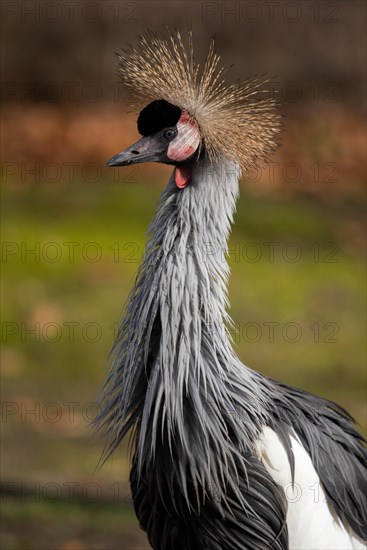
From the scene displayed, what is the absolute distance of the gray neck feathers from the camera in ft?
6.91

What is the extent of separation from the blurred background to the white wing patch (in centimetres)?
119

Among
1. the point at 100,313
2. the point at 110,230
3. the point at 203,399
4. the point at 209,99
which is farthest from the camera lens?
the point at 110,230

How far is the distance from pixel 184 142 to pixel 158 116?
3.9 inches

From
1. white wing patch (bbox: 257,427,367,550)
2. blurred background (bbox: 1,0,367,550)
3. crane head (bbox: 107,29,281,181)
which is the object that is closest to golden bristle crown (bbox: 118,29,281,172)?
crane head (bbox: 107,29,281,181)

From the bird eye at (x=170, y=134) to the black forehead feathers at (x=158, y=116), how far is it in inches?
0.6

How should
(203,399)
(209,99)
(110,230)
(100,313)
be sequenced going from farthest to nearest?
(110,230), (100,313), (209,99), (203,399)

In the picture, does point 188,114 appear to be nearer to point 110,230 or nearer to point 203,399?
point 203,399

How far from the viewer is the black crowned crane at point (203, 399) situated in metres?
2.11

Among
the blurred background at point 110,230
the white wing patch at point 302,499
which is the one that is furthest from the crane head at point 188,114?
the blurred background at point 110,230

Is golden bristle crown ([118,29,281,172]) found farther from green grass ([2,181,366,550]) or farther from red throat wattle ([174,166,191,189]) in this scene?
green grass ([2,181,366,550])

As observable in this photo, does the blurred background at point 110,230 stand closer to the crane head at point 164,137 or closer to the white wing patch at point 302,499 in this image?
the white wing patch at point 302,499

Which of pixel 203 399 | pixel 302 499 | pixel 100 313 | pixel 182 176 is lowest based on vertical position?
pixel 302 499

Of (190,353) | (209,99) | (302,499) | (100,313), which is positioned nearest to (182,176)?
(209,99)

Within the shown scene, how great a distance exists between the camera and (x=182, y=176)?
2.19 m
